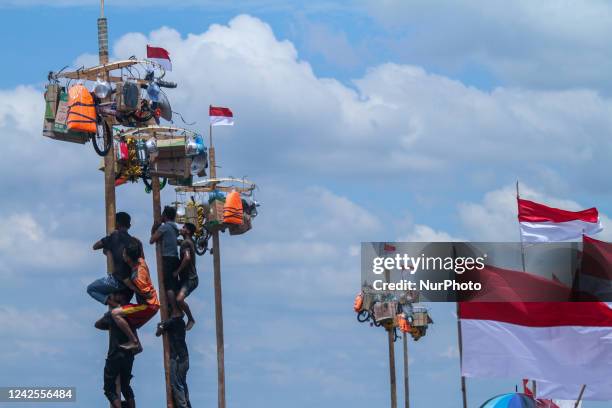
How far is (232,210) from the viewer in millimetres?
30500

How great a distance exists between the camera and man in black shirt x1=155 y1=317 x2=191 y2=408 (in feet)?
75.4

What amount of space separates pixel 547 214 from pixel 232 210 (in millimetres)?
6691

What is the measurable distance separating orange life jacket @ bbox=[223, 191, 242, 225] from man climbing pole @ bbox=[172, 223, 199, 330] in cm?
715

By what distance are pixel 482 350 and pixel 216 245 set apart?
970cm

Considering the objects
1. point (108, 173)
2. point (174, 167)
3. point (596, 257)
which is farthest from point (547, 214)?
point (108, 173)

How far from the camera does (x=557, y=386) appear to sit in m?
24.2

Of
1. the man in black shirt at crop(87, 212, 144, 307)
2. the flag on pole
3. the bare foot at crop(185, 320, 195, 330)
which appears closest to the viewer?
the man in black shirt at crop(87, 212, 144, 307)

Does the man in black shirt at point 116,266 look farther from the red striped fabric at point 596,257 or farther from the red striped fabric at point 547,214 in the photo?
the red striped fabric at point 547,214

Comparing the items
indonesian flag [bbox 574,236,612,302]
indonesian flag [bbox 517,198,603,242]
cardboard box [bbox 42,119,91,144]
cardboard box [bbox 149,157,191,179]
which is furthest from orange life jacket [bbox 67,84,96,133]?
indonesian flag [bbox 517,198,603,242]

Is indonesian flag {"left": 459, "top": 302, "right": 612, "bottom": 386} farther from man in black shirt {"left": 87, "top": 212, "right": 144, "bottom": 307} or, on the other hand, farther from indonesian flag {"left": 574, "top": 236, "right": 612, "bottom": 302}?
man in black shirt {"left": 87, "top": 212, "right": 144, "bottom": 307}

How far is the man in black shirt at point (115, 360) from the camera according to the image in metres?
21.3

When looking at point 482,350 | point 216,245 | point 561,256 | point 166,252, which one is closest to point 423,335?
point 216,245

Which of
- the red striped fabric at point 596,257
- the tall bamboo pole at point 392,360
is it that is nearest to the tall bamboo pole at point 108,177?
the red striped fabric at point 596,257

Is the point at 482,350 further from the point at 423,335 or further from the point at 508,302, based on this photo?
the point at 423,335
